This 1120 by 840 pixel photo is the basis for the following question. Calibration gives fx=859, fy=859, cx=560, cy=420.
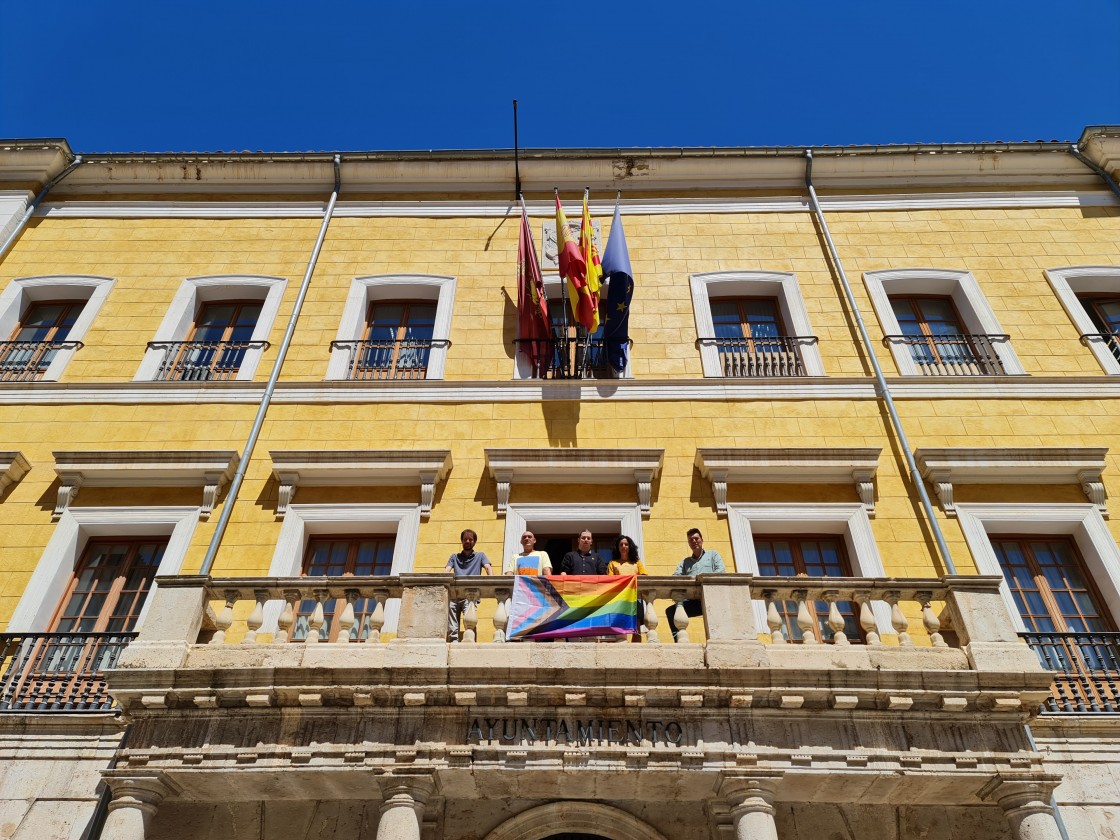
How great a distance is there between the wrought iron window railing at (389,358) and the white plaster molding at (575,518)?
2.93 meters

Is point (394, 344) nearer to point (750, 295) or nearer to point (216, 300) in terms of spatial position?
point (216, 300)

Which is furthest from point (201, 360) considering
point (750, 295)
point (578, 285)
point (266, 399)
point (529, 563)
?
point (750, 295)

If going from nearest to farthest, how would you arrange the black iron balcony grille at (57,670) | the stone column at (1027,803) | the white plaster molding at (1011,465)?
the stone column at (1027,803) < the black iron balcony grille at (57,670) < the white plaster molding at (1011,465)

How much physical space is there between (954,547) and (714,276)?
551 centimetres

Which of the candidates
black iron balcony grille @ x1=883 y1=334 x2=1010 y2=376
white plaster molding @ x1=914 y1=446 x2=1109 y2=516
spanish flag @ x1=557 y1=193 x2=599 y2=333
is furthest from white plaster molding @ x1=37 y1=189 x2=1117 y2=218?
white plaster molding @ x1=914 y1=446 x2=1109 y2=516

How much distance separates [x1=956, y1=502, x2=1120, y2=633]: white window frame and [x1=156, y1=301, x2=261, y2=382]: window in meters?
10.2

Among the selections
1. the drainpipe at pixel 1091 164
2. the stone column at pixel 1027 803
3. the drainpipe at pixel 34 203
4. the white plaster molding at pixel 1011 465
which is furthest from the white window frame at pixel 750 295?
the drainpipe at pixel 34 203

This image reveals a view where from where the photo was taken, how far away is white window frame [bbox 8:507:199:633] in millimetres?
9969

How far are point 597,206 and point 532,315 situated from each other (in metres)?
3.12

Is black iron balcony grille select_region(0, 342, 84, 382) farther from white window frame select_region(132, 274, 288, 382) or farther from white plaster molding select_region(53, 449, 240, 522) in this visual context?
white plaster molding select_region(53, 449, 240, 522)

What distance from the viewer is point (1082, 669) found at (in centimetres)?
905

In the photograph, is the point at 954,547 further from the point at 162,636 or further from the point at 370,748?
the point at 162,636

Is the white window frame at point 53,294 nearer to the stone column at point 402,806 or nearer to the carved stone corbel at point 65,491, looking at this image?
the carved stone corbel at point 65,491

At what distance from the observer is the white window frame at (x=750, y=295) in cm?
1246
